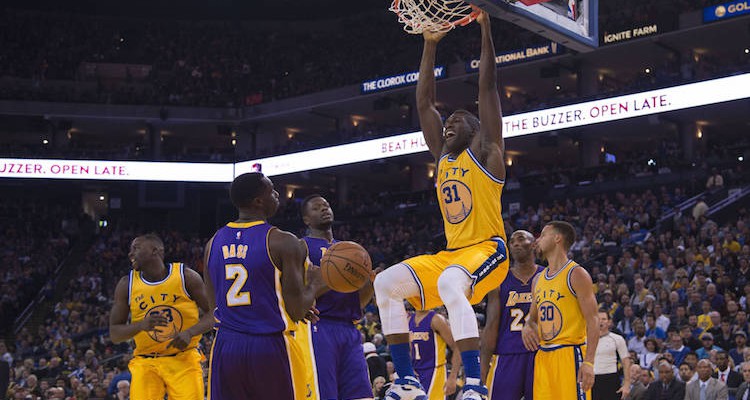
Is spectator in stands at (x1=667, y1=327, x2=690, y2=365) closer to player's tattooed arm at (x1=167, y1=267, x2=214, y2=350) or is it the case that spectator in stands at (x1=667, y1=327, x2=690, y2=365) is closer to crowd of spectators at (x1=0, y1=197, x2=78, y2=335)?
player's tattooed arm at (x1=167, y1=267, x2=214, y2=350)

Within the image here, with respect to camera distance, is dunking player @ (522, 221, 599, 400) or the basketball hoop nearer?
the basketball hoop

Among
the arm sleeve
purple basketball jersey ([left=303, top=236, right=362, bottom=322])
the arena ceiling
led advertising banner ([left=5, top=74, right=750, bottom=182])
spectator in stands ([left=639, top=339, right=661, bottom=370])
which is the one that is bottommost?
spectator in stands ([left=639, top=339, right=661, bottom=370])

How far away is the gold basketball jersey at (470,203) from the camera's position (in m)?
6.68

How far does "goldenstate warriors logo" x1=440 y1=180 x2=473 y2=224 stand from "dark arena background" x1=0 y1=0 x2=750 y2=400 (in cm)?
885

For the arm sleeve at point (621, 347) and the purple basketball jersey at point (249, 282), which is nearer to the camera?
the purple basketball jersey at point (249, 282)

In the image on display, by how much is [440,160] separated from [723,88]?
22.3 metres

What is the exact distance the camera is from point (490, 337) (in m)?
8.16

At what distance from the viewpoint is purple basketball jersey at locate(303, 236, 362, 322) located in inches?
290

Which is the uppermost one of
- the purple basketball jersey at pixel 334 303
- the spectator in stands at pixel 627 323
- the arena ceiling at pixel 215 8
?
the arena ceiling at pixel 215 8

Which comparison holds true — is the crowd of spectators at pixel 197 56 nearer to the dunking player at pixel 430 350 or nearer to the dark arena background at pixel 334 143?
the dark arena background at pixel 334 143

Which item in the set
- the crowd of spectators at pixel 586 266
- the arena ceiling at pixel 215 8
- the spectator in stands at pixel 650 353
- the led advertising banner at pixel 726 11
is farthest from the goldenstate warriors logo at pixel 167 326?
the arena ceiling at pixel 215 8

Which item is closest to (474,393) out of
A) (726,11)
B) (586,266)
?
(586,266)

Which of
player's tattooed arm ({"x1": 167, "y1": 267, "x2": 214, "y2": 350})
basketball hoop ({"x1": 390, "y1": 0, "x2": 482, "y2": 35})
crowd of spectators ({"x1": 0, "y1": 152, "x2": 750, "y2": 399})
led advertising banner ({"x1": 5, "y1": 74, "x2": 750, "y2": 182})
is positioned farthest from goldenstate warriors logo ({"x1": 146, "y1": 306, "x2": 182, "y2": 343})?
led advertising banner ({"x1": 5, "y1": 74, "x2": 750, "y2": 182})

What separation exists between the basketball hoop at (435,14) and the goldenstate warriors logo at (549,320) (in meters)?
2.48
